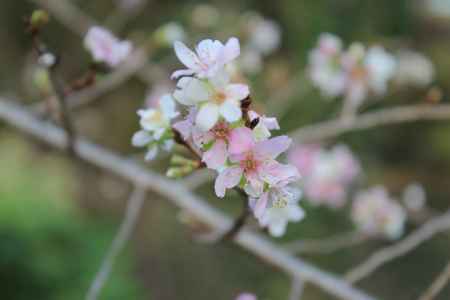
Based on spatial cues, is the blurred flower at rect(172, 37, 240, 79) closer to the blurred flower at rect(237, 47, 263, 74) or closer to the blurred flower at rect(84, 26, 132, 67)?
the blurred flower at rect(84, 26, 132, 67)

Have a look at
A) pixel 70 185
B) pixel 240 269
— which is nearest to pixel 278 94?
pixel 240 269

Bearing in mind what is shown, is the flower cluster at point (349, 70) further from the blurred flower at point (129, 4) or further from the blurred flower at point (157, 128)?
the blurred flower at point (129, 4)

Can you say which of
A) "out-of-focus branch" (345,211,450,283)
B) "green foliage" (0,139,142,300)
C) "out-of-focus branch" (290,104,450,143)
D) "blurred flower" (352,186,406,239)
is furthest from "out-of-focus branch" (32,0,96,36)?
"out-of-focus branch" (345,211,450,283)

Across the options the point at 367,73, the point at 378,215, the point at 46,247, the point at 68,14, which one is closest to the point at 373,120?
the point at 367,73

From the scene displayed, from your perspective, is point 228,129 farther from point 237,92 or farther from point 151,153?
point 151,153

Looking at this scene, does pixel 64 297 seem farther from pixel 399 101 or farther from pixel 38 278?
pixel 399 101
